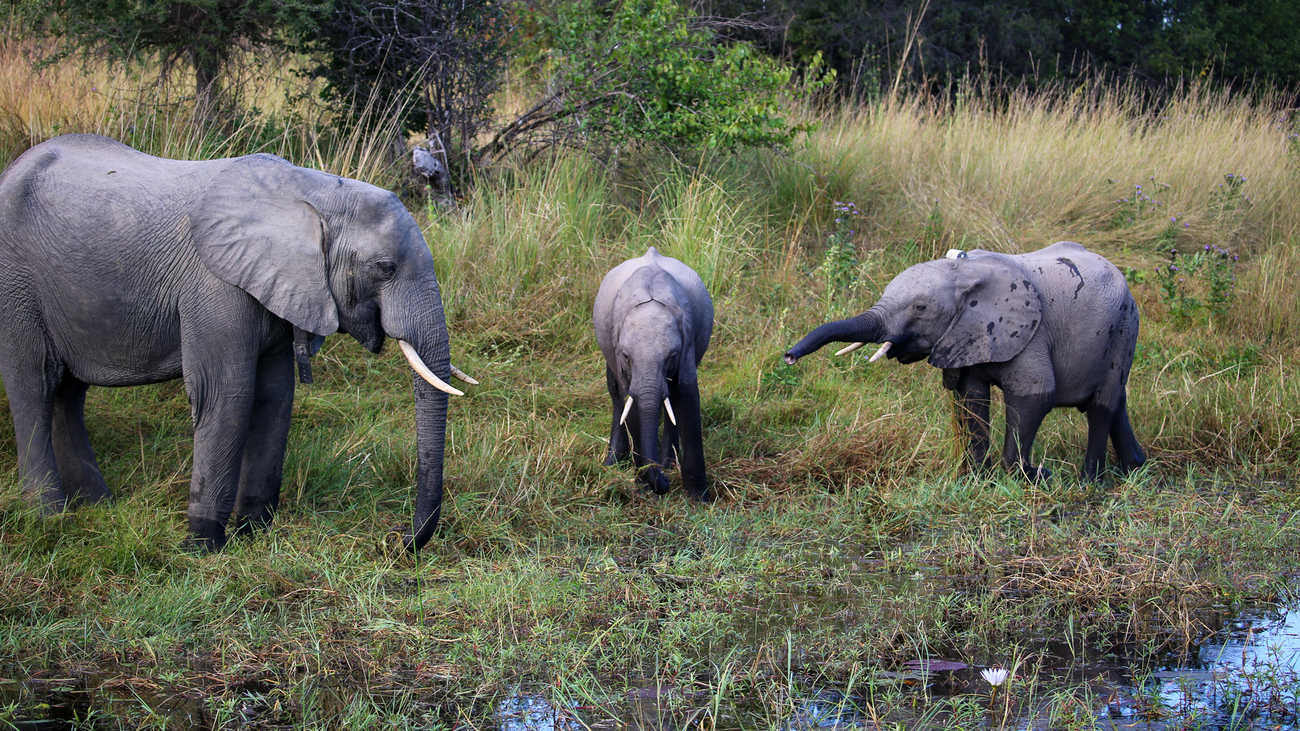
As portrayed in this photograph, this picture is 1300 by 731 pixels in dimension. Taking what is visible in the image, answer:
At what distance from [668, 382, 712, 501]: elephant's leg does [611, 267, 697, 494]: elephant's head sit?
0.20 feet

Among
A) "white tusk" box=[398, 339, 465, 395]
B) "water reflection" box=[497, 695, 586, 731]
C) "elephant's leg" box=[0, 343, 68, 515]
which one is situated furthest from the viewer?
"elephant's leg" box=[0, 343, 68, 515]

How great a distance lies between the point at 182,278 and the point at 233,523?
3.41ft

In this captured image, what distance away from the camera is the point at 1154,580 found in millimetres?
4270

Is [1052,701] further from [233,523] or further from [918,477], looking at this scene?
[233,523]

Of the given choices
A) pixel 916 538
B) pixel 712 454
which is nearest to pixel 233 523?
pixel 712 454

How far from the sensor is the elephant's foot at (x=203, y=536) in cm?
451

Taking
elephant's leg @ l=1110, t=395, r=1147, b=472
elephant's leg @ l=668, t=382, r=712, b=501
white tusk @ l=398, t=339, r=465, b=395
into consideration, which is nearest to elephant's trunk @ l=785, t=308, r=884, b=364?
elephant's leg @ l=668, t=382, r=712, b=501

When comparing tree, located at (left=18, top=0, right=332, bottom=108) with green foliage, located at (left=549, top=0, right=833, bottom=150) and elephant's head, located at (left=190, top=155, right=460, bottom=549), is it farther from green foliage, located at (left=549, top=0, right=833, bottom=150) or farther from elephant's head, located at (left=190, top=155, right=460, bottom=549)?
elephant's head, located at (left=190, top=155, right=460, bottom=549)

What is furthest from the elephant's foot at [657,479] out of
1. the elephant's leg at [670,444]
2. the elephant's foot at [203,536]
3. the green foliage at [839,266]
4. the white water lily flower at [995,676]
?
the green foliage at [839,266]

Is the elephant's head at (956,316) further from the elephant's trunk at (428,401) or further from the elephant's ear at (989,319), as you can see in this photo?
the elephant's trunk at (428,401)

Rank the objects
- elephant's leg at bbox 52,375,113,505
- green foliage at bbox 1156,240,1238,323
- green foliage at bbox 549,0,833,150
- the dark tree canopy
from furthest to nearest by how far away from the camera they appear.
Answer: the dark tree canopy
green foliage at bbox 549,0,833,150
green foliage at bbox 1156,240,1238,323
elephant's leg at bbox 52,375,113,505

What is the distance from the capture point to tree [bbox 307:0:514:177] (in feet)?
29.9

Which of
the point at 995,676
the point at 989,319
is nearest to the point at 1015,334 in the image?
the point at 989,319

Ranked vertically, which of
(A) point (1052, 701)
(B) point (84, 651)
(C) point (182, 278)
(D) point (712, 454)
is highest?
(C) point (182, 278)
